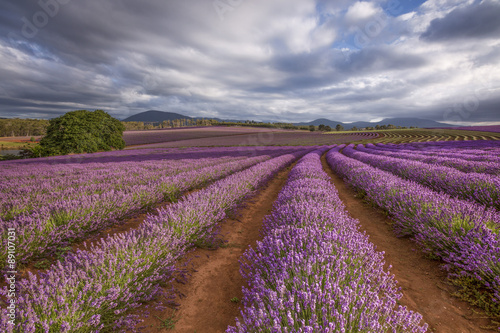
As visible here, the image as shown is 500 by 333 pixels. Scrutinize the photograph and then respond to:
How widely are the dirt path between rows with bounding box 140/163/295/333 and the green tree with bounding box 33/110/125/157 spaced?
26560 millimetres

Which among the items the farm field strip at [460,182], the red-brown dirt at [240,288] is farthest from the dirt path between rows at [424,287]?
the farm field strip at [460,182]

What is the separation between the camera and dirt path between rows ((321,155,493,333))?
1.92 metres

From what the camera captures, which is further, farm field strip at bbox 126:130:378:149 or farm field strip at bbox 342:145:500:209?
farm field strip at bbox 126:130:378:149

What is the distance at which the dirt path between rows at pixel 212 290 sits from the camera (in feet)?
6.86

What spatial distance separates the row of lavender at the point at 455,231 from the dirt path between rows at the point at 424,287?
190 mm

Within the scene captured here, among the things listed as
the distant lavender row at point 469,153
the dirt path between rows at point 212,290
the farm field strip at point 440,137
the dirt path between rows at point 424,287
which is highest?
the farm field strip at point 440,137

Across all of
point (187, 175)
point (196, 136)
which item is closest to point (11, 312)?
point (187, 175)

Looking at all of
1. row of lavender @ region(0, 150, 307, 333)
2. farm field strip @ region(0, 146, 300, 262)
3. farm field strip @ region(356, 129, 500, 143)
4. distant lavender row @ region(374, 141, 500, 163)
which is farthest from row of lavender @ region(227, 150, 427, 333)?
farm field strip @ region(356, 129, 500, 143)

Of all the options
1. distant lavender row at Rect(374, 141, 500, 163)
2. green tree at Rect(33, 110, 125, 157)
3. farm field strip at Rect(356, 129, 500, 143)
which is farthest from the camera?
farm field strip at Rect(356, 129, 500, 143)

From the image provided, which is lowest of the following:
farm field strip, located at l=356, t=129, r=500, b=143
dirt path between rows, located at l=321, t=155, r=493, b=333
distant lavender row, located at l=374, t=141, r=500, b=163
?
dirt path between rows, located at l=321, t=155, r=493, b=333

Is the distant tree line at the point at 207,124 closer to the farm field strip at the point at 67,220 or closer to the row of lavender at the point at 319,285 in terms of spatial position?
the farm field strip at the point at 67,220

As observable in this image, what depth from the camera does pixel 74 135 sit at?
72.0 ft

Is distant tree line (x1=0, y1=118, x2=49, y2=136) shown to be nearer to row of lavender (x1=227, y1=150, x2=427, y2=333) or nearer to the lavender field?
the lavender field

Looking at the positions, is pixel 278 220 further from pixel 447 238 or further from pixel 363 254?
pixel 447 238
